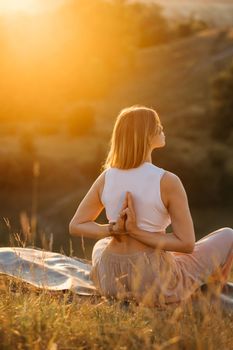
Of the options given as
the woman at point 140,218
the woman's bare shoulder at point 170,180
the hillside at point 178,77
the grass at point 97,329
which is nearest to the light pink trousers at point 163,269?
the woman at point 140,218

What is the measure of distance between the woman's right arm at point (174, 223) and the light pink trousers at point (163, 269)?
99 millimetres

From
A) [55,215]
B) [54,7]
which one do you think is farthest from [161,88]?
[55,215]

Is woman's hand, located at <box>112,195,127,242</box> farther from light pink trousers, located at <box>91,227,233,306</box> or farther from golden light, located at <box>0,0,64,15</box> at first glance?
golden light, located at <box>0,0,64,15</box>

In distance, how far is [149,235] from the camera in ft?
16.2

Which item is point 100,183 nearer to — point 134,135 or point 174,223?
point 134,135

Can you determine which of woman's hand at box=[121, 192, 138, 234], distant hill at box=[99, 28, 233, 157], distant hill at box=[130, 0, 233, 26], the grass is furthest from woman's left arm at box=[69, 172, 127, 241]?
distant hill at box=[130, 0, 233, 26]

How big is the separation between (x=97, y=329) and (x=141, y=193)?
1.37m

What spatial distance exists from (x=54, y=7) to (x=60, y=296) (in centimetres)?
6585

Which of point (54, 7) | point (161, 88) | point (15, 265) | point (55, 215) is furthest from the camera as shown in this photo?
point (54, 7)

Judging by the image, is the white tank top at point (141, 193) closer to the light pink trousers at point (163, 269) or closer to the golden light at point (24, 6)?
the light pink trousers at point (163, 269)

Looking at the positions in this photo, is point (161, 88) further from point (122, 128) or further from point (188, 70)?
point (122, 128)

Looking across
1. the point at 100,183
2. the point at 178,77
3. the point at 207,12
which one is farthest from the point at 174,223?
the point at 207,12

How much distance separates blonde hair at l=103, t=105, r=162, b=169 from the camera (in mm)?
4887

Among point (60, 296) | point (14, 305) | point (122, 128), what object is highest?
point (122, 128)
